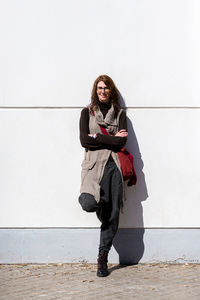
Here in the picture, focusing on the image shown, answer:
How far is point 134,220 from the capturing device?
268 inches

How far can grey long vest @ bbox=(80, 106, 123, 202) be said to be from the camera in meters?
6.26

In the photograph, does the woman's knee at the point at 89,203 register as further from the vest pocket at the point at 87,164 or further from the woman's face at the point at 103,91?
the woman's face at the point at 103,91

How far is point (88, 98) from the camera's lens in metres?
6.76

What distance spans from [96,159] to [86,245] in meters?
1.11

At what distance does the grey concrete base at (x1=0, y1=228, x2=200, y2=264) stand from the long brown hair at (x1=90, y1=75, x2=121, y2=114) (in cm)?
146

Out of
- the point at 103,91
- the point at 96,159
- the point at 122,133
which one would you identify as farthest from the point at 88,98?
the point at 96,159

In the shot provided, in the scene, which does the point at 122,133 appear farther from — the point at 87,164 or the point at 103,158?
the point at 87,164

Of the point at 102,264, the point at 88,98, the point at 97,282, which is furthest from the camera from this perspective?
the point at 88,98

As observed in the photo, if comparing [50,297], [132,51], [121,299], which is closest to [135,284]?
[121,299]

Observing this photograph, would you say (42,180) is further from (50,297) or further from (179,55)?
(179,55)

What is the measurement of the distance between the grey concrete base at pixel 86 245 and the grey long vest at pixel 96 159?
762mm

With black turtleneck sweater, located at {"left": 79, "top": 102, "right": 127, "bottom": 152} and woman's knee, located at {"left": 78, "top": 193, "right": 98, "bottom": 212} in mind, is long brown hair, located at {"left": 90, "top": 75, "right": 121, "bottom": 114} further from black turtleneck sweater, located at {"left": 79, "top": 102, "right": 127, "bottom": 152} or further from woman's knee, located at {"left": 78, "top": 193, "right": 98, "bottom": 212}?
woman's knee, located at {"left": 78, "top": 193, "right": 98, "bottom": 212}

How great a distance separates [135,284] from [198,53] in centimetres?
275

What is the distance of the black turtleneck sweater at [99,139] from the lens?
6.31 metres
